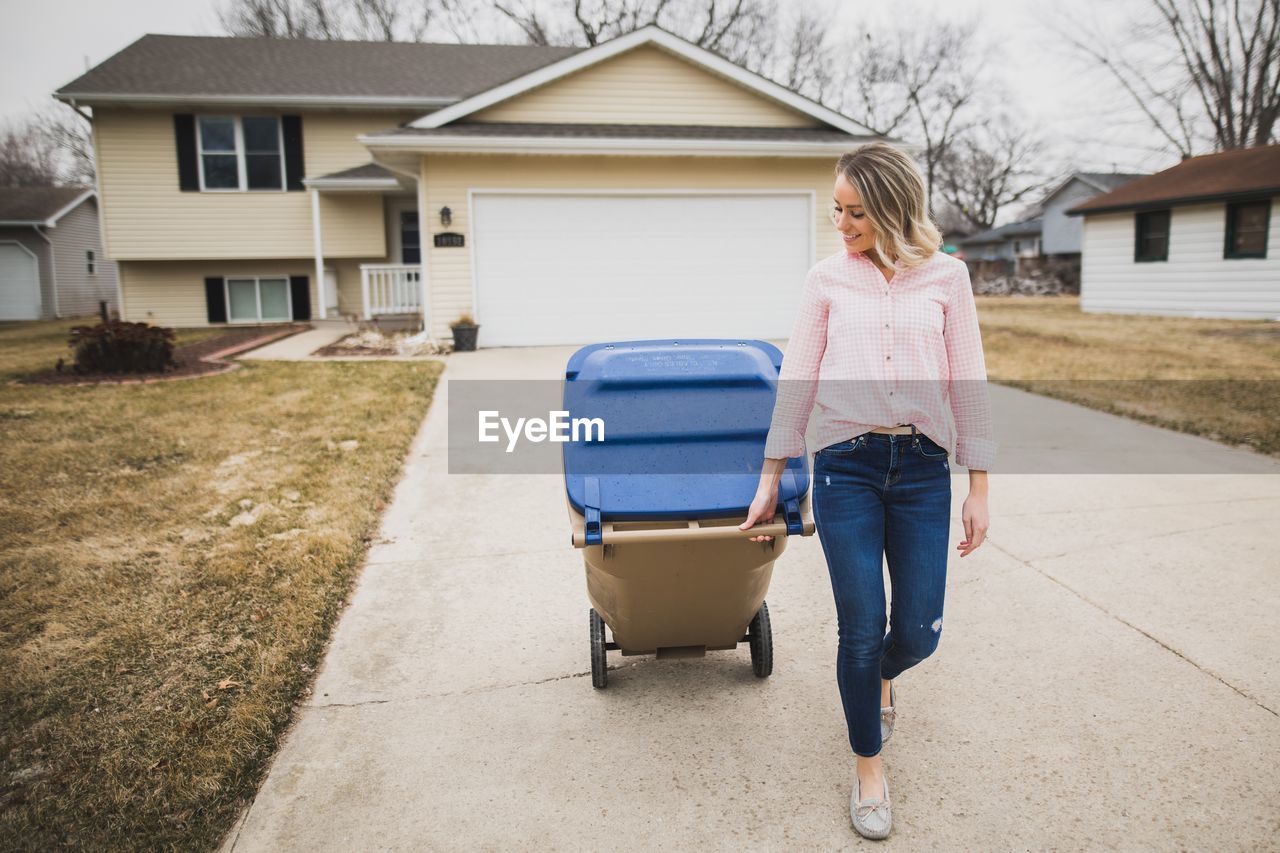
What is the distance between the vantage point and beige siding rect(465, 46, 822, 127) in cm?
1274

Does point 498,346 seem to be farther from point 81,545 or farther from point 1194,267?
point 1194,267

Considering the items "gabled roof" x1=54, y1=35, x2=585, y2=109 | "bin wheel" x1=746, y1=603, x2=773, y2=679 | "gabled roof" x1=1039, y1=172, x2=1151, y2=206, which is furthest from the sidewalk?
"gabled roof" x1=1039, y1=172, x2=1151, y2=206

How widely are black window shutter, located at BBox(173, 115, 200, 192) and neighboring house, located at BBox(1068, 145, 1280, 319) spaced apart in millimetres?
20256

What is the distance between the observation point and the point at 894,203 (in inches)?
84.4

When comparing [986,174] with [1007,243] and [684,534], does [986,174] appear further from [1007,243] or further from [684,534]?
[684,534]

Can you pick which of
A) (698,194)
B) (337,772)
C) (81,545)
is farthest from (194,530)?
(698,194)

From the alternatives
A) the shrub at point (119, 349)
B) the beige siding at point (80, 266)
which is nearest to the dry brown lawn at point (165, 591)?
the shrub at point (119, 349)

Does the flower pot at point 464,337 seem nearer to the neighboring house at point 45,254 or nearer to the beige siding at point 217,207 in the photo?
the beige siding at point 217,207

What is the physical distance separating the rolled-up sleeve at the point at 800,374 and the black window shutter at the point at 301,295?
18.0 meters

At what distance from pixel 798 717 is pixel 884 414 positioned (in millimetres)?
1233

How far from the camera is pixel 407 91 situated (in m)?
17.3

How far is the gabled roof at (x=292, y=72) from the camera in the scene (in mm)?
16359

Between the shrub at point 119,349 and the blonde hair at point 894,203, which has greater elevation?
the blonde hair at point 894,203

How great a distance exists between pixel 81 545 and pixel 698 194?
9841 mm
